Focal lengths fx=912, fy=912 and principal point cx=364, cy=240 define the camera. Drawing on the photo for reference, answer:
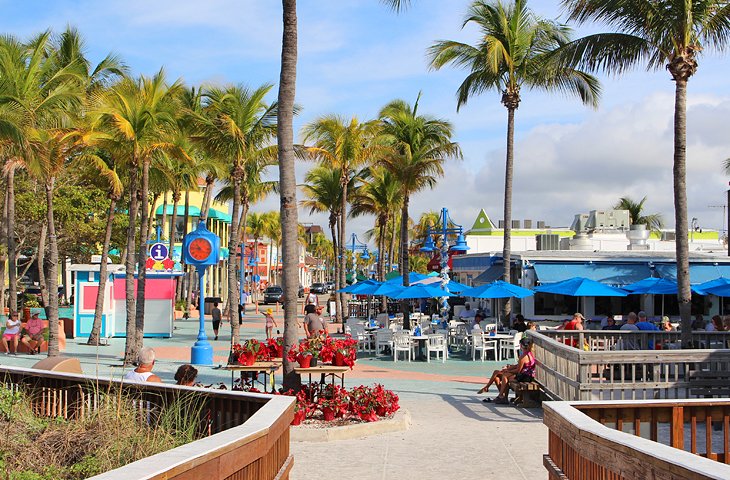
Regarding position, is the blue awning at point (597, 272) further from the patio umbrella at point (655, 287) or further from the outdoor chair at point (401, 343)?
the outdoor chair at point (401, 343)

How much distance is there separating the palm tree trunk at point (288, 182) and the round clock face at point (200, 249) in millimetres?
12068

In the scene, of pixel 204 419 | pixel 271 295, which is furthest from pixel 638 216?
pixel 204 419

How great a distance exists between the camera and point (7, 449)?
297 inches

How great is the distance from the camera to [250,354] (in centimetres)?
1459

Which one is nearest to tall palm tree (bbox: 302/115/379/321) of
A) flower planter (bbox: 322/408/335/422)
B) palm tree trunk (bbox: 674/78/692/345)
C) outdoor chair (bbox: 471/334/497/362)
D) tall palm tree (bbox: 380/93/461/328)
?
tall palm tree (bbox: 380/93/461/328)

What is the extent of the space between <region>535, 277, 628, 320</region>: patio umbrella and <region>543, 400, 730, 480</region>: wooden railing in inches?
822

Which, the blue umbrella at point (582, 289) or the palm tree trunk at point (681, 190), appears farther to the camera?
the blue umbrella at point (582, 289)

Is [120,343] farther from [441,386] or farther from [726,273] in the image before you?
[726,273]

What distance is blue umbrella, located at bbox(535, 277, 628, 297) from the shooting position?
29.6 meters

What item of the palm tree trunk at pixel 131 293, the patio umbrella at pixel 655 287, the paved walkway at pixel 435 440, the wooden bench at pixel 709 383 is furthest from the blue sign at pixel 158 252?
the wooden bench at pixel 709 383

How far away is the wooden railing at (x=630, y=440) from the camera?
184 inches

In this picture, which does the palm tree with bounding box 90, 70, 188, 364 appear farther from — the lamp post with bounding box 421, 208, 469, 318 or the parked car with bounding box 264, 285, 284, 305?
the parked car with bounding box 264, 285, 284, 305

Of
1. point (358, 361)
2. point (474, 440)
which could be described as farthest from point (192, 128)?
point (474, 440)

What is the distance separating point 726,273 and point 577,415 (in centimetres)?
3073
